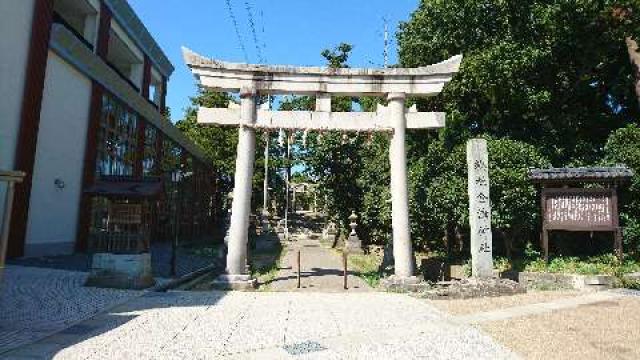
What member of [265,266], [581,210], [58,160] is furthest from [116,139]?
[581,210]

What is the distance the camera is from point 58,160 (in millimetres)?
17047

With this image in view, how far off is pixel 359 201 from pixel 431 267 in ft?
27.0

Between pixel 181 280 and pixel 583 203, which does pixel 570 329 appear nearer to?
pixel 583 203

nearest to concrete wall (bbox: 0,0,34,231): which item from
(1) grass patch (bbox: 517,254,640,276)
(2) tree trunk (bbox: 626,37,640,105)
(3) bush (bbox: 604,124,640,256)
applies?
(1) grass patch (bbox: 517,254,640,276)

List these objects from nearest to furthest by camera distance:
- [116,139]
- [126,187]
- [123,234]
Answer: [123,234]
[126,187]
[116,139]

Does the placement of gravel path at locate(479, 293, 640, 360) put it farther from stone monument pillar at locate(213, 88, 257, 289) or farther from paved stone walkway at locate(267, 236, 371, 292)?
stone monument pillar at locate(213, 88, 257, 289)

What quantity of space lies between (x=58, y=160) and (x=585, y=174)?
18.9m

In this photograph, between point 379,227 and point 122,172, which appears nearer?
point 122,172

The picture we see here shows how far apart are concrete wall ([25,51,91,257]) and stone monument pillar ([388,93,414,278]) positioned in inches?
491

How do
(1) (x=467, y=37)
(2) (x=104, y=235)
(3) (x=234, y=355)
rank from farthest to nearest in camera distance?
(1) (x=467, y=37)
(2) (x=104, y=235)
(3) (x=234, y=355)

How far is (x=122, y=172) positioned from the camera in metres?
22.8

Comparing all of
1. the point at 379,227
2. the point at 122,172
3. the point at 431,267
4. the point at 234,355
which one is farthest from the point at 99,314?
the point at 379,227

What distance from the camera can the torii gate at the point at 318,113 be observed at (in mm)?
12703

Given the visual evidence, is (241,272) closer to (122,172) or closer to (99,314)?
(99,314)
